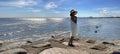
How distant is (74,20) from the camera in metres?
9.95

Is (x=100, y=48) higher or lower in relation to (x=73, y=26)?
lower

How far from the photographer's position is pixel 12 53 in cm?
816

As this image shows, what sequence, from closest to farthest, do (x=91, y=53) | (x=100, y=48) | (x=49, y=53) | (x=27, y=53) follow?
(x=49, y=53) < (x=27, y=53) < (x=91, y=53) < (x=100, y=48)

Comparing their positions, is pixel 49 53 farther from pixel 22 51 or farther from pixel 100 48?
pixel 100 48

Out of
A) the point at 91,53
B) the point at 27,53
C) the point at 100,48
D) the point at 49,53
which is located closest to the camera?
the point at 49,53

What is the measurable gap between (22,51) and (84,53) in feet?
10.1

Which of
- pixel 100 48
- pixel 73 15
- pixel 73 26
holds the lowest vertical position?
pixel 100 48

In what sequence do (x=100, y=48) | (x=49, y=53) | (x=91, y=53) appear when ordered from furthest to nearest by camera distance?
(x=100, y=48) < (x=91, y=53) < (x=49, y=53)

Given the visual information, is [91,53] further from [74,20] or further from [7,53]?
[7,53]

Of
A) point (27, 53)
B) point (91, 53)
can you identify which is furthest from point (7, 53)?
point (91, 53)

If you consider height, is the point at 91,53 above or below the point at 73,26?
below

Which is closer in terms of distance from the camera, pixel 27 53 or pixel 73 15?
pixel 27 53

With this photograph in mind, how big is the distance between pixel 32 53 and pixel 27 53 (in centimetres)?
25

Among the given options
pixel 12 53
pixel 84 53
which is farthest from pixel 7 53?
pixel 84 53
